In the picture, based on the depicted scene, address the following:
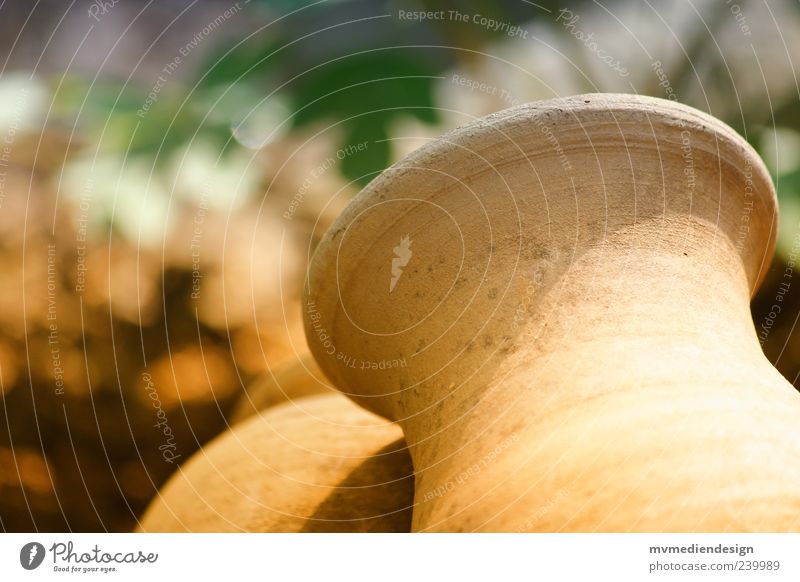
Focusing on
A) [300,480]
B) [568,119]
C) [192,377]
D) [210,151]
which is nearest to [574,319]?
[568,119]

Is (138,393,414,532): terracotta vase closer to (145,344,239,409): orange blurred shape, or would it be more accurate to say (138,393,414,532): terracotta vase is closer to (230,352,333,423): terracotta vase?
(230,352,333,423): terracotta vase

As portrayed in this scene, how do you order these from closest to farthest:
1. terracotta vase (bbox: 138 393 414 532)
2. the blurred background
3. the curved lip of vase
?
the curved lip of vase, terracotta vase (bbox: 138 393 414 532), the blurred background

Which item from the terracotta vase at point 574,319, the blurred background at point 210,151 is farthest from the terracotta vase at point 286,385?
the terracotta vase at point 574,319

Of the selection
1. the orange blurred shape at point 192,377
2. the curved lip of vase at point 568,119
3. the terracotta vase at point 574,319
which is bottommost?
the orange blurred shape at point 192,377

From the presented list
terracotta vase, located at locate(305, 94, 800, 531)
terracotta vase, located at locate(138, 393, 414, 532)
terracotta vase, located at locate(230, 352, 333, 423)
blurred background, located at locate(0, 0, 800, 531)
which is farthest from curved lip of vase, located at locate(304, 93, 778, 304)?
terracotta vase, located at locate(230, 352, 333, 423)

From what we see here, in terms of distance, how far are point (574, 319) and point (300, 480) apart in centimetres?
36

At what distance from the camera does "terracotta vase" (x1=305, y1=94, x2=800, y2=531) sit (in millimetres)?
459

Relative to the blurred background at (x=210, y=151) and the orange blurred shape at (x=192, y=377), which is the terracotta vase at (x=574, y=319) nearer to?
the blurred background at (x=210, y=151)

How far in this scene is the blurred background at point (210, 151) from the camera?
1050 millimetres

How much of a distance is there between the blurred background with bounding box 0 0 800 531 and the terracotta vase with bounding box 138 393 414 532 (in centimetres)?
32

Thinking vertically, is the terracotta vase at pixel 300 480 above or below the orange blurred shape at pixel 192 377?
above

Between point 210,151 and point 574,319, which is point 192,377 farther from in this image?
point 574,319

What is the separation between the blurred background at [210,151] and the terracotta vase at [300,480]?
0.32 m
